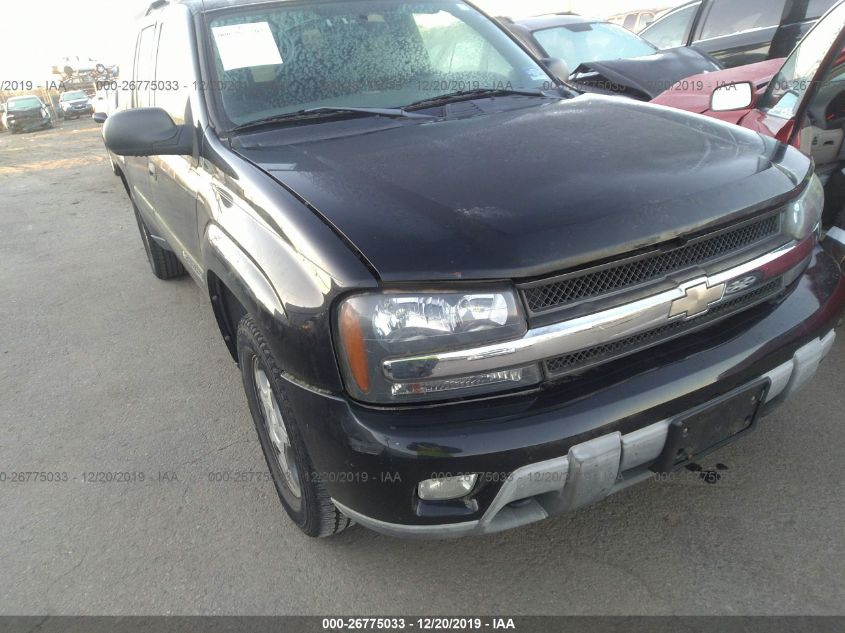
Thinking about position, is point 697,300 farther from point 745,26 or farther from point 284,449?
point 745,26

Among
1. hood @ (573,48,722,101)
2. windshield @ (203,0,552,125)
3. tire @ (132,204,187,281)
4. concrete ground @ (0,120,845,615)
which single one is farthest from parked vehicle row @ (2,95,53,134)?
windshield @ (203,0,552,125)

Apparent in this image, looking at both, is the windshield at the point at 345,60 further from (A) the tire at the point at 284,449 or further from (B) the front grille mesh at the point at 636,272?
(B) the front grille mesh at the point at 636,272

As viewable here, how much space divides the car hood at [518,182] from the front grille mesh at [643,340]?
0.26 m

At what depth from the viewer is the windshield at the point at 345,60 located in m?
2.57

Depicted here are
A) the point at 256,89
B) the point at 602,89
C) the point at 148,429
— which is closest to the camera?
the point at 256,89

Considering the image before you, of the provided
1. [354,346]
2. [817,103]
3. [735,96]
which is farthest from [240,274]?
[817,103]

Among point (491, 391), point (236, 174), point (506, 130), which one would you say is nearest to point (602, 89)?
point (506, 130)

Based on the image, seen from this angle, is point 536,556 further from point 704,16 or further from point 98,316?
point 704,16

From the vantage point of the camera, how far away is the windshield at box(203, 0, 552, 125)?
2.57m

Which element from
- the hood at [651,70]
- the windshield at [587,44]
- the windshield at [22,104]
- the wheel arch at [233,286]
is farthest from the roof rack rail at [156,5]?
the windshield at [22,104]

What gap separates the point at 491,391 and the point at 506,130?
1.07 metres

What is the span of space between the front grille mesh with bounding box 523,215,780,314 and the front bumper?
220 millimetres

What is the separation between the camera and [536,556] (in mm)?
2158

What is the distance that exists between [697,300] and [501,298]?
23.2 inches
